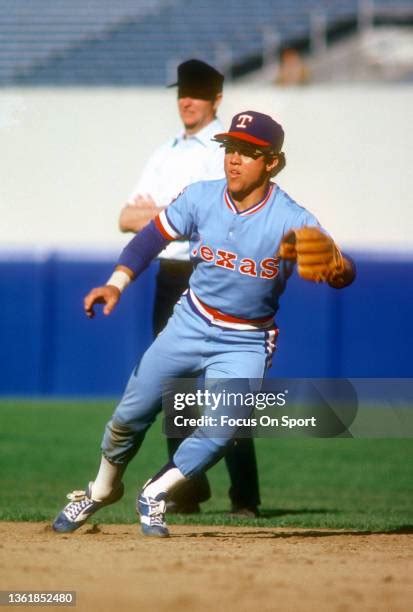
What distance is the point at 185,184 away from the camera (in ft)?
23.0

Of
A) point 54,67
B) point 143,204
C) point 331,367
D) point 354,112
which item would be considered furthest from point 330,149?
point 143,204

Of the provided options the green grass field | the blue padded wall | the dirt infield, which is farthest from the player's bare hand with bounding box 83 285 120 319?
the blue padded wall

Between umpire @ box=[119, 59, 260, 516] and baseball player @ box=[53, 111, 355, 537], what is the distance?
1.05 metres

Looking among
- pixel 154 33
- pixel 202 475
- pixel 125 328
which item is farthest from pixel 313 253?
pixel 154 33

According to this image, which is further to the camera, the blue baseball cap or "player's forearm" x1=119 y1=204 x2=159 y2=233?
"player's forearm" x1=119 y1=204 x2=159 y2=233

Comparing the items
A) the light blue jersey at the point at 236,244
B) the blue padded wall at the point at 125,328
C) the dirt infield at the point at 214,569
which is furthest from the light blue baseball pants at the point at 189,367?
the blue padded wall at the point at 125,328

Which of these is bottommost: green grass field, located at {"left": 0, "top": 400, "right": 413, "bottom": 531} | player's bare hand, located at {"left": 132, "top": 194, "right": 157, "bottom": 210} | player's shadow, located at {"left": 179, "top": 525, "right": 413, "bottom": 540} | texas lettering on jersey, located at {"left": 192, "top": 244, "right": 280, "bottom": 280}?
green grass field, located at {"left": 0, "top": 400, "right": 413, "bottom": 531}

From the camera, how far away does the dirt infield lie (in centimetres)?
441

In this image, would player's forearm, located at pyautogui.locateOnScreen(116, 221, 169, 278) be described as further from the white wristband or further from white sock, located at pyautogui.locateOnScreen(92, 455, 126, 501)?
white sock, located at pyautogui.locateOnScreen(92, 455, 126, 501)

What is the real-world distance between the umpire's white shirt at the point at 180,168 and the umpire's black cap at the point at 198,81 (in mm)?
171

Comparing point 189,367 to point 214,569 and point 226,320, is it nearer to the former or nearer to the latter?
point 226,320

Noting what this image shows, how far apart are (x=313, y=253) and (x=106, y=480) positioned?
4.76 ft

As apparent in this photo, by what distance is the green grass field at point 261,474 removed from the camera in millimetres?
7234

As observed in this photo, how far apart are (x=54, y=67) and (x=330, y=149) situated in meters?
4.16
